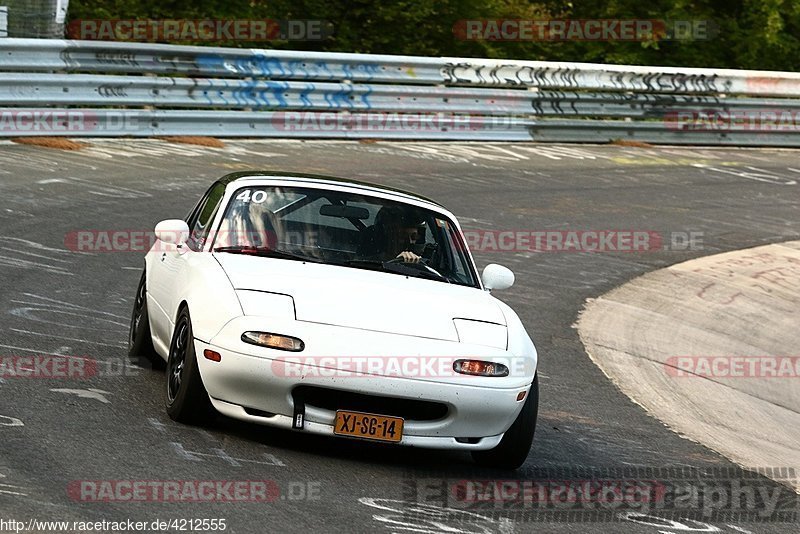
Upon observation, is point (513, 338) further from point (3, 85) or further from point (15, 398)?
point (3, 85)

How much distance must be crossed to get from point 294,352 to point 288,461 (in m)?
0.51

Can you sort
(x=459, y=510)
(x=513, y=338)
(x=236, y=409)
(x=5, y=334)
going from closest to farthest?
(x=459, y=510) → (x=236, y=409) → (x=513, y=338) → (x=5, y=334)

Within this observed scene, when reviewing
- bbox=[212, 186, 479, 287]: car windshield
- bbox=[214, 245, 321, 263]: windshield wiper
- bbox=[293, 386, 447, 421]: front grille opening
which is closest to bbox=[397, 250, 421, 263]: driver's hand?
bbox=[212, 186, 479, 287]: car windshield

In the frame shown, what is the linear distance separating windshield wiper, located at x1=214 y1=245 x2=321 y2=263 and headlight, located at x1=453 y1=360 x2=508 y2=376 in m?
1.27

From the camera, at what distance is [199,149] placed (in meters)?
17.9

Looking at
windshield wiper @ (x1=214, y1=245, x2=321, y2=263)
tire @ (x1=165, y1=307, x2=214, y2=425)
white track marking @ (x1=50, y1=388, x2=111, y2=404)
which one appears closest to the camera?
tire @ (x1=165, y1=307, x2=214, y2=425)

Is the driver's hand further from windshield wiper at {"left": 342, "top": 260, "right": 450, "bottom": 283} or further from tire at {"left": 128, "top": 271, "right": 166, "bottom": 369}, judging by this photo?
tire at {"left": 128, "top": 271, "right": 166, "bottom": 369}

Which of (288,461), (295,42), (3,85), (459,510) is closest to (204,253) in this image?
(288,461)

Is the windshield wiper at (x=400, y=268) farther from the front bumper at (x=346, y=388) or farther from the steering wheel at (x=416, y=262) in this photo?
the front bumper at (x=346, y=388)

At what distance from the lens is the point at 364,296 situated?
693cm

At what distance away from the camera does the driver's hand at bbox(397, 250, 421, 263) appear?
7.78 metres

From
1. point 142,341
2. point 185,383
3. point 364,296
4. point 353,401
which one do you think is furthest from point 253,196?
point 353,401

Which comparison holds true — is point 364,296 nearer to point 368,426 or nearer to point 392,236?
point 368,426

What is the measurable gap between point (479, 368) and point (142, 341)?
8.64ft
